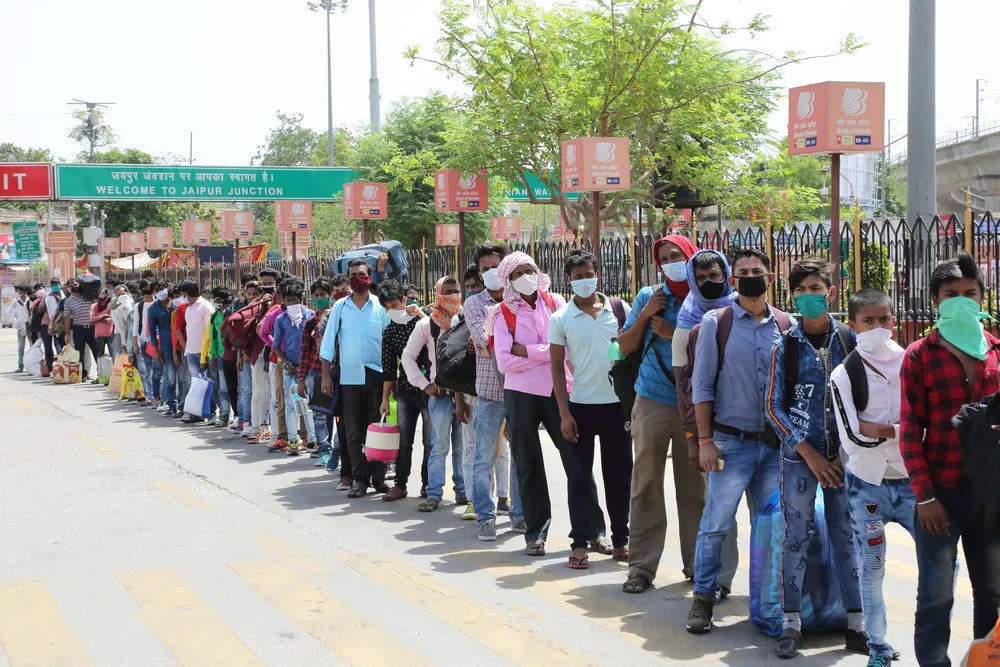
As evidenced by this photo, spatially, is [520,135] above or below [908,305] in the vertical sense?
above

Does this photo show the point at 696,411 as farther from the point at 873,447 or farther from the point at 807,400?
the point at 873,447

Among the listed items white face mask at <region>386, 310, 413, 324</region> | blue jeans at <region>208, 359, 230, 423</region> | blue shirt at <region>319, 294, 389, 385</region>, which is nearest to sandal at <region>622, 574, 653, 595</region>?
white face mask at <region>386, 310, 413, 324</region>

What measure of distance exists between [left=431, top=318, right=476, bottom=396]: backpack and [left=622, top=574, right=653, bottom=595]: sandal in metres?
2.26

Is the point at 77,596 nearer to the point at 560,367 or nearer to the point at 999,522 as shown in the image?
the point at 560,367

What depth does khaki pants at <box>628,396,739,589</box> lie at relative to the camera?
6395 mm

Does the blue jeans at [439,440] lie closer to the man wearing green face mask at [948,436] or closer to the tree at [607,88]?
the man wearing green face mask at [948,436]

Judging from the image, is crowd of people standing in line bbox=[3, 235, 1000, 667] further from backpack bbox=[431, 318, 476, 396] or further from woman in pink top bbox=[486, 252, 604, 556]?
backpack bbox=[431, 318, 476, 396]

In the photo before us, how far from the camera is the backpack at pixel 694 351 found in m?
5.50

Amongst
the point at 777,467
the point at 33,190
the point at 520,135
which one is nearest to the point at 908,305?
the point at 777,467

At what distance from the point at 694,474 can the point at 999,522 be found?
250 centimetres

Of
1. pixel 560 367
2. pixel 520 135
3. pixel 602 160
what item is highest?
pixel 520 135

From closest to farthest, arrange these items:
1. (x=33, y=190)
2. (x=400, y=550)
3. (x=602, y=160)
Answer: (x=400, y=550), (x=602, y=160), (x=33, y=190)

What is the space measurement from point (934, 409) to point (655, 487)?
229 cm

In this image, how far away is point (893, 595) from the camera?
6.34 metres
